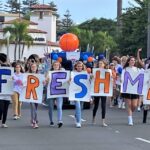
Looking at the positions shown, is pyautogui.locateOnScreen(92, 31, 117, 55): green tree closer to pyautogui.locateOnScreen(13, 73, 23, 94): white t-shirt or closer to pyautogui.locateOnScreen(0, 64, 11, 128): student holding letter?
pyautogui.locateOnScreen(13, 73, 23, 94): white t-shirt

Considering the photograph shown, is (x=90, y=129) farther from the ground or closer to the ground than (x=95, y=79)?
closer to the ground

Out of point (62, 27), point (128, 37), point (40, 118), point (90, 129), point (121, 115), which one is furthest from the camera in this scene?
point (62, 27)

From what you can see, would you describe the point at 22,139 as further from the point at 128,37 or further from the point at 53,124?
the point at 128,37

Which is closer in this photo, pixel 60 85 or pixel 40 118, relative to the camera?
pixel 60 85

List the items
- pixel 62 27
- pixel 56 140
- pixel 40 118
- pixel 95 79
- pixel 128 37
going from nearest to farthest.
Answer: pixel 56 140 → pixel 95 79 → pixel 40 118 → pixel 128 37 → pixel 62 27

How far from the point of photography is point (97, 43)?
109875 millimetres

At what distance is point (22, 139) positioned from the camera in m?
13.2

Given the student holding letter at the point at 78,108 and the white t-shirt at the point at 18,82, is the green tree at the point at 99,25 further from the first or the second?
the student holding letter at the point at 78,108

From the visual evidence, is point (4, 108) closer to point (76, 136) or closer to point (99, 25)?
point (76, 136)

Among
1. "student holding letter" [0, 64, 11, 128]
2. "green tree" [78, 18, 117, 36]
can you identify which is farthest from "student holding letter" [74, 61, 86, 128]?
"green tree" [78, 18, 117, 36]

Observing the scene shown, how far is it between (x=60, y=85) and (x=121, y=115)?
3.97 meters

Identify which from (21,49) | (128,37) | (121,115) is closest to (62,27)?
(21,49)

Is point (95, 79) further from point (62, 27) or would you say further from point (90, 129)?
point (62, 27)

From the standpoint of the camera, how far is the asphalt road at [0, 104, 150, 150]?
12031 mm
